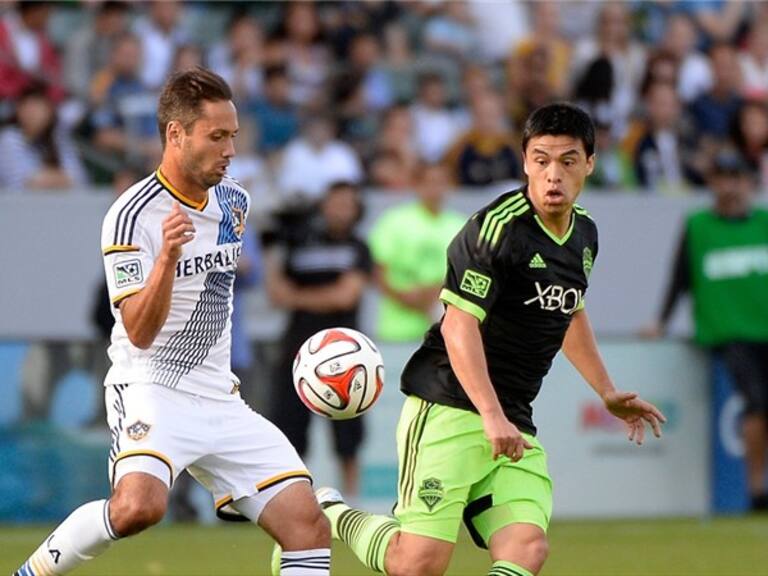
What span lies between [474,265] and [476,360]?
0.41m

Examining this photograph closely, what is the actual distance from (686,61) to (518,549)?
37.4ft

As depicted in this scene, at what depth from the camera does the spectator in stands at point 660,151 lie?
15.8m

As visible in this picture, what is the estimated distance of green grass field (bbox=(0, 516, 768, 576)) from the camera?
9820 mm

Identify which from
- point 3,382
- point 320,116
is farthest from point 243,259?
point 320,116

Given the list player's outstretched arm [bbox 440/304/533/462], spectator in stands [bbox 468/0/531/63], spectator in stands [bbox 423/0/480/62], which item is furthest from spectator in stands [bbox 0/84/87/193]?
player's outstretched arm [bbox 440/304/533/462]

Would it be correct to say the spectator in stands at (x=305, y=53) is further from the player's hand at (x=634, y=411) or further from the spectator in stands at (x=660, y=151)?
the player's hand at (x=634, y=411)

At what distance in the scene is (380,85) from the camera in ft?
53.8

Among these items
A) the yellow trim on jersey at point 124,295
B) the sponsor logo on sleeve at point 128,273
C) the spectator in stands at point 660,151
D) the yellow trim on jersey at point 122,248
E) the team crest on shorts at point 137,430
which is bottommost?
the team crest on shorts at point 137,430

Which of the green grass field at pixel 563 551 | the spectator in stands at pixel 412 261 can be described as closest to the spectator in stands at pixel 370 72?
the spectator in stands at pixel 412 261

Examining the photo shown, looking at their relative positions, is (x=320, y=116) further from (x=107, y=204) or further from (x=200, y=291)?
(x=200, y=291)

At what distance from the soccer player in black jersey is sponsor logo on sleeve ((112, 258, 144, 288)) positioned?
1.22 meters

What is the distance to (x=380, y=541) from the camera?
7.23 m

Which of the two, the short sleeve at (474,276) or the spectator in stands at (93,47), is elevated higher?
the spectator in stands at (93,47)

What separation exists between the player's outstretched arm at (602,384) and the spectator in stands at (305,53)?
8.84 meters
